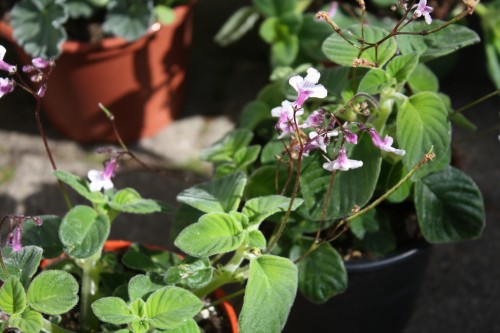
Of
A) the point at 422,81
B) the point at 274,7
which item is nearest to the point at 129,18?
the point at 274,7

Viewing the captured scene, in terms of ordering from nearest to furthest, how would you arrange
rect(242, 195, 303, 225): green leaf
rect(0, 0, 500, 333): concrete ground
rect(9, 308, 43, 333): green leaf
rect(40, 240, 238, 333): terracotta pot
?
rect(9, 308, 43, 333): green leaf
rect(242, 195, 303, 225): green leaf
rect(40, 240, 238, 333): terracotta pot
rect(0, 0, 500, 333): concrete ground

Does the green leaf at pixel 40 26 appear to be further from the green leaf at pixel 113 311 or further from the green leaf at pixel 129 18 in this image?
the green leaf at pixel 113 311

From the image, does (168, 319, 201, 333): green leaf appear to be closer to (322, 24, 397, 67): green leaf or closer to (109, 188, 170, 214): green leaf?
(109, 188, 170, 214): green leaf

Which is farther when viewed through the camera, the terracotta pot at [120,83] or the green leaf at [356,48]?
the terracotta pot at [120,83]

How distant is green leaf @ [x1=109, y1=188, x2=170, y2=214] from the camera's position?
3.69 feet

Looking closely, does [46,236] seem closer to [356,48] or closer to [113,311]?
[113,311]

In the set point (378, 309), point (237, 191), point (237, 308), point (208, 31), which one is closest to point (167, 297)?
point (237, 191)

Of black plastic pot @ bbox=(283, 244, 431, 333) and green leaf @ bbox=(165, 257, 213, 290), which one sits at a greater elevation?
green leaf @ bbox=(165, 257, 213, 290)

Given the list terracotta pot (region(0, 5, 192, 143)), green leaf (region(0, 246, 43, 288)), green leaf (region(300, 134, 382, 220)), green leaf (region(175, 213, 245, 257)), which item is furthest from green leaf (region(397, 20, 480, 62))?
terracotta pot (region(0, 5, 192, 143))

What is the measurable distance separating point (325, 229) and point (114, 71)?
77cm

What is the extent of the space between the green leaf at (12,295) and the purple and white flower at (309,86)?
15.6 inches

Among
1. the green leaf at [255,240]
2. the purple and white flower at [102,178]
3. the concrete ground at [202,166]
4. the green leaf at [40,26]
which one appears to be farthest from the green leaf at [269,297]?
the green leaf at [40,26]

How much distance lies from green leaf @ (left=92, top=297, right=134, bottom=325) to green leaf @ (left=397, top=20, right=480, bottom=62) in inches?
22.0

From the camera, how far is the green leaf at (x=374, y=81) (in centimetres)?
112
